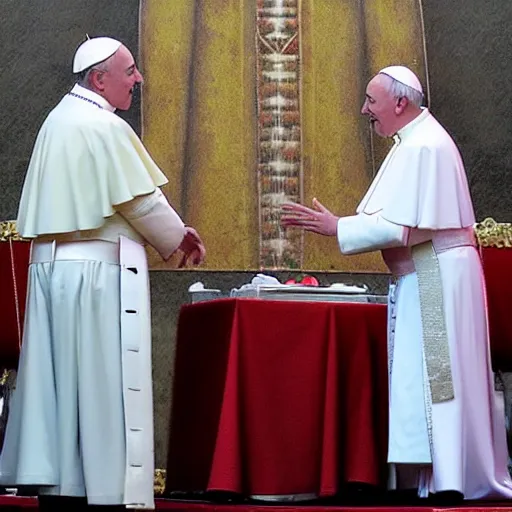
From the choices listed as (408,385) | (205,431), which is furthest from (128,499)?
(408,385)

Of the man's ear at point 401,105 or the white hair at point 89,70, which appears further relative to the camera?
the man's ear at point 401,105

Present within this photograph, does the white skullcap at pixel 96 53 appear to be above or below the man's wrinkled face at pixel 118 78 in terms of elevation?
above

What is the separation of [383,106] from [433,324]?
3.35 ft

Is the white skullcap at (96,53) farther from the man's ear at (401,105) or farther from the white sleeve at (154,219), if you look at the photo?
the man's ear at (401,105)

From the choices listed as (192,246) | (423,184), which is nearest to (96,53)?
(192,246)

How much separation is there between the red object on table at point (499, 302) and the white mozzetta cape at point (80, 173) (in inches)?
79.1

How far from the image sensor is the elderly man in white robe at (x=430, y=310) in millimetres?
6066

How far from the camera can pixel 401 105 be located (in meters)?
6.49

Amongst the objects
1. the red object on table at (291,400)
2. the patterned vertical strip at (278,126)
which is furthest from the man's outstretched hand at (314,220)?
the patterned vertical strip at (278,126)

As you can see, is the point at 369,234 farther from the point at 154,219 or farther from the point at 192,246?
the point at 154,219

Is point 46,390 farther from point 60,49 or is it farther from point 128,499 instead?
point 60,49

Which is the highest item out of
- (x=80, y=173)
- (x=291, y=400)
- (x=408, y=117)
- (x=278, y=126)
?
(x=278, y=126)

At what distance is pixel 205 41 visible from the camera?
27.2 feet

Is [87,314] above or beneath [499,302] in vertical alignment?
beneath
